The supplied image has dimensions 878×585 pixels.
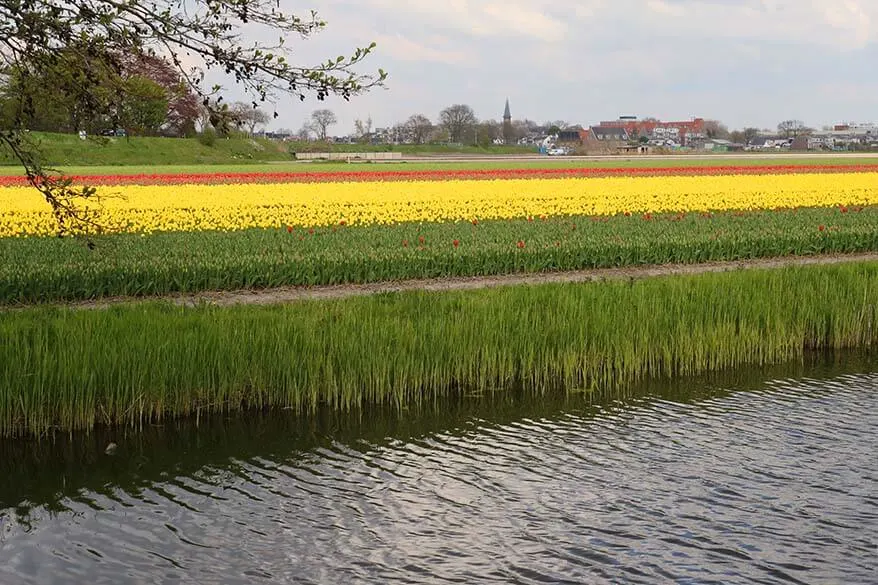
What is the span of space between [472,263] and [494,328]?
842 cm

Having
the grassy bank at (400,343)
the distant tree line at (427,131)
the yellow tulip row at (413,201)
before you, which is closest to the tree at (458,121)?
the distant tree line at (427,131)

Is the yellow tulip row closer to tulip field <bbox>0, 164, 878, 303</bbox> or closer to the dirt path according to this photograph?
tulip field <bbox>0, 164, 878, 303</bbox>

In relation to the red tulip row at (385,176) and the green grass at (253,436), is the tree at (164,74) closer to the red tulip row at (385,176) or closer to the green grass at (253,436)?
the green grass at (253,436)

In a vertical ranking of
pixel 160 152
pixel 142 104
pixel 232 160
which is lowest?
pixel 232 160

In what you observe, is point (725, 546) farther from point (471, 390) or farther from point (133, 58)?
point (133, 58)

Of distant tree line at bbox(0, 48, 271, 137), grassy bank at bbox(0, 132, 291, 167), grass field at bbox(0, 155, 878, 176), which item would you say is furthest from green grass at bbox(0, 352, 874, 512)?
grassy bank at bbox(0, 132, 291, 167)

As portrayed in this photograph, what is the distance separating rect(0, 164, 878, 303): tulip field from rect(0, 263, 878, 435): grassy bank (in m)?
1.27

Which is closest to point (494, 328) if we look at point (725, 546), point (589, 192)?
point (725, 546)

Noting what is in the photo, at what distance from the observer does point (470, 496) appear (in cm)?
829

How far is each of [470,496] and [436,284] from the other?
1134cm

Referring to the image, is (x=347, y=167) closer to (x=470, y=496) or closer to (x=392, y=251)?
(x=392, y=251)

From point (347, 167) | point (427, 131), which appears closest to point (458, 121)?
point (427, 131)

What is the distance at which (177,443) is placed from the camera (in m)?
9.88

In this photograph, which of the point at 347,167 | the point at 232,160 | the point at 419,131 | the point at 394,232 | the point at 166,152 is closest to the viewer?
the point at 394,232
